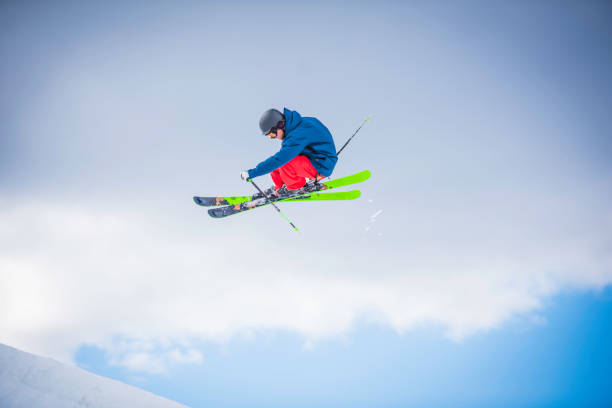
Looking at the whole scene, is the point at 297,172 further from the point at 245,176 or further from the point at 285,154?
the point at 245,176

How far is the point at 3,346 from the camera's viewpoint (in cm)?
346

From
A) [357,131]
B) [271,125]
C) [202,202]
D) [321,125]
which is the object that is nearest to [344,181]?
[357,131]

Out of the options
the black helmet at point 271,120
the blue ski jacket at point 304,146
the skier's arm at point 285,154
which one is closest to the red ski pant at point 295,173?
the blue ski jacket at point 304,146

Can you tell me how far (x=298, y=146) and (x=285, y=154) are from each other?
0.77 feet

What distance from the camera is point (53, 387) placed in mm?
3266

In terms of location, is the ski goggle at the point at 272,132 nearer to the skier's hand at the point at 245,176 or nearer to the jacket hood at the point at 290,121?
the jacket hood at the point at 290,121

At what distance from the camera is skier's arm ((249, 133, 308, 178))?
4457mm

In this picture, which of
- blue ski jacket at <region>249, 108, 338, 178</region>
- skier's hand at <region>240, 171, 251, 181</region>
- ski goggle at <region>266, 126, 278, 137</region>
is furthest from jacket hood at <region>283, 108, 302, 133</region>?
skier's hand at <region>240, 171, 251, 181</region>

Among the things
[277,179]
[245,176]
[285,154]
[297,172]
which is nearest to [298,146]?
[285,154]

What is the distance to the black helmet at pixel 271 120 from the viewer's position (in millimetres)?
4629

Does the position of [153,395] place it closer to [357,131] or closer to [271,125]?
[271,125]

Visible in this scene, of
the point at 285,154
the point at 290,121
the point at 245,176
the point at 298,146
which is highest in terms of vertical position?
the point at 290,121

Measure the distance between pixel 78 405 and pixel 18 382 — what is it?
643mm

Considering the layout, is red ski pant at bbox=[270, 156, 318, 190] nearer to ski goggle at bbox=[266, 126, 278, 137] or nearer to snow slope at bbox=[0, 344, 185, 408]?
ski goggle at bbox=[266, 126, 278, 137]
